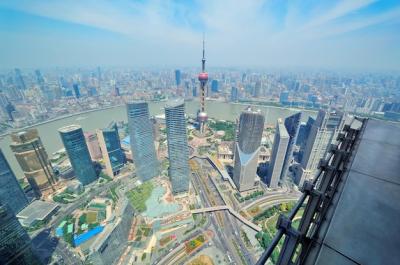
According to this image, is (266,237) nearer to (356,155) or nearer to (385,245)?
(356,155)

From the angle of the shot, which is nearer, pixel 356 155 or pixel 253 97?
pixel 356 155

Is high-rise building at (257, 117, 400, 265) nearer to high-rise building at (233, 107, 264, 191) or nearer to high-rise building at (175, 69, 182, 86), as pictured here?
high-rise building at (233, 107, 264, 191)

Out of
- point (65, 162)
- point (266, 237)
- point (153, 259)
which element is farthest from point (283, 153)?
point (65, 162)

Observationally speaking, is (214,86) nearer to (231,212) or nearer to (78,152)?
(78,152)

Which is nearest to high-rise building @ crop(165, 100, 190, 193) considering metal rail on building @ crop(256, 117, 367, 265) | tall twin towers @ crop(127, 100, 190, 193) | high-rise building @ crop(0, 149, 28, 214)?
tall twin towers @ crop(127, 100, 190, 193)

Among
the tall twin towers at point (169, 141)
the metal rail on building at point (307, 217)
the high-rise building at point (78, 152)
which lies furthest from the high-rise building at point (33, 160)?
the metal rail on building at point (307, 217)

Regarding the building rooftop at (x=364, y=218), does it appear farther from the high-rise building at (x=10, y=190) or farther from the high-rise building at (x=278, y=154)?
the high-rise building at (x=10, y=190)
